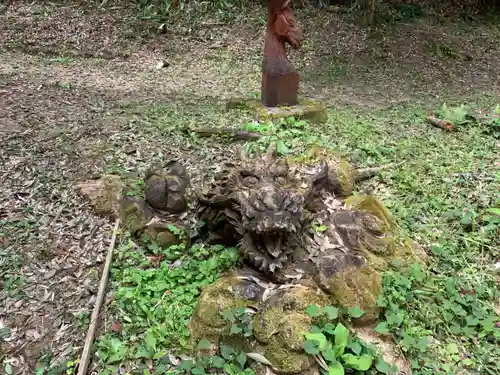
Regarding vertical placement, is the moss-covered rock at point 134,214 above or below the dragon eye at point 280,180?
below

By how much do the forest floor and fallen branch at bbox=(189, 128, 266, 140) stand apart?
0.15 m

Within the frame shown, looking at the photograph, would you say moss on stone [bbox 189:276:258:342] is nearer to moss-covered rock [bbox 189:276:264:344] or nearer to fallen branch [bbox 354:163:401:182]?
moss-covered rock [bbox 189:276:264:344]

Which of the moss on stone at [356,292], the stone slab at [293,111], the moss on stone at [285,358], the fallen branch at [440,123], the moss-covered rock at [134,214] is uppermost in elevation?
the moss on stone at [356,292]

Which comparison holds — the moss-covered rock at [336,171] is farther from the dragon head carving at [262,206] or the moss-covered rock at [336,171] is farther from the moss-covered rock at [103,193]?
the moss-covered rock at [103,193]

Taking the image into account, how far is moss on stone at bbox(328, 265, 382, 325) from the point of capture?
2457 millimetres

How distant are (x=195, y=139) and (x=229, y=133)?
363 millimetres

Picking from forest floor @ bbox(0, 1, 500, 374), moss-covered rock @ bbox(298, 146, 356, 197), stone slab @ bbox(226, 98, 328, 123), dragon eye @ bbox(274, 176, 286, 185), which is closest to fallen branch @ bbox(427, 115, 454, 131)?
forest floor @ bbox(0, 1, 500, 374)

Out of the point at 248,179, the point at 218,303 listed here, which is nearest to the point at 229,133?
the point at 248,179

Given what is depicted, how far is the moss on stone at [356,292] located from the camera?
8.06 ft

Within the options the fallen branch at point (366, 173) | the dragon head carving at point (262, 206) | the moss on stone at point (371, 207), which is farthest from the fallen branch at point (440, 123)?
the dragon head carving at point (262, 206)

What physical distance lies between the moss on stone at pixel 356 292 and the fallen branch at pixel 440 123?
339cm

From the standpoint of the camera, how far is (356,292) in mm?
2486

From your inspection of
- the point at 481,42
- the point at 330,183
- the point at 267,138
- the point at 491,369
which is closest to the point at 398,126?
the point at 267,138

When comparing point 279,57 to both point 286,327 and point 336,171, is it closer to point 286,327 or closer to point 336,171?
point 336,171
